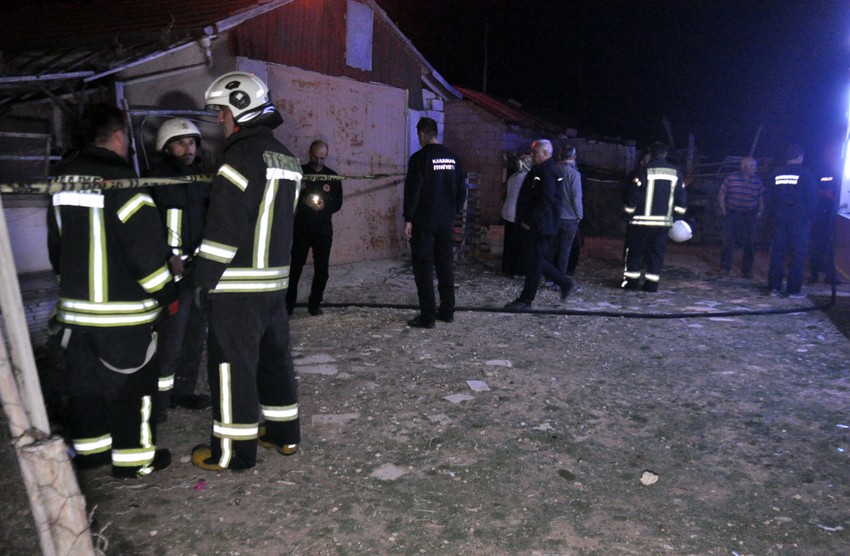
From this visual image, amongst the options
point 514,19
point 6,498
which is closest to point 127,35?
point 6,498

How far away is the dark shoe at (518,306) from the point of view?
288 inches

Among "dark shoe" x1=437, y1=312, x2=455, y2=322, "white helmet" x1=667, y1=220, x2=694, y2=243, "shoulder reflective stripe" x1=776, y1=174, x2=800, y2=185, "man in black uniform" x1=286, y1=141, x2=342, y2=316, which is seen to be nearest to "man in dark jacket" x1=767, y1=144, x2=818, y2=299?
"shoulder reflective stripe" x1=776, y1=174, x2=800, y2=185

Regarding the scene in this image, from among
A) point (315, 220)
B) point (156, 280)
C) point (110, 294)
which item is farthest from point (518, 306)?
point (110, 294)

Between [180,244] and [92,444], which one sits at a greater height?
[180,244]

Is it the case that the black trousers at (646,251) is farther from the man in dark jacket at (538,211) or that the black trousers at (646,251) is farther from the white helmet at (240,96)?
the white helmet at (240,96)

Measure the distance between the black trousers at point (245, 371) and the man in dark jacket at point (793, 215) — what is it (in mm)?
7495

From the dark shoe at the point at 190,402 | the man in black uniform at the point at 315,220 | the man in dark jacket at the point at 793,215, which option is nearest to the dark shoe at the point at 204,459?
the dark shoe at the point at 190,402

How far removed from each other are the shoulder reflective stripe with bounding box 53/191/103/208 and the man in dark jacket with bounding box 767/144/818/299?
27.5 feet

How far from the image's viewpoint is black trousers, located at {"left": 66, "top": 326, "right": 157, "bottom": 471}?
325cm

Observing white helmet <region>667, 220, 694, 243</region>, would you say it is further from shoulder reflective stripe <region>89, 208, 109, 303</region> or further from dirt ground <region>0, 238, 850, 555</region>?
shoulder reflective stripe <region>89, 208, 109, 303</region>

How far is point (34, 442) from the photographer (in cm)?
211

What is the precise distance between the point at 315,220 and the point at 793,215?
20.9ft

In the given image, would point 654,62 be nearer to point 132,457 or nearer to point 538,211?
point 538,211

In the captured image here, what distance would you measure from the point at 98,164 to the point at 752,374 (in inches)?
202
